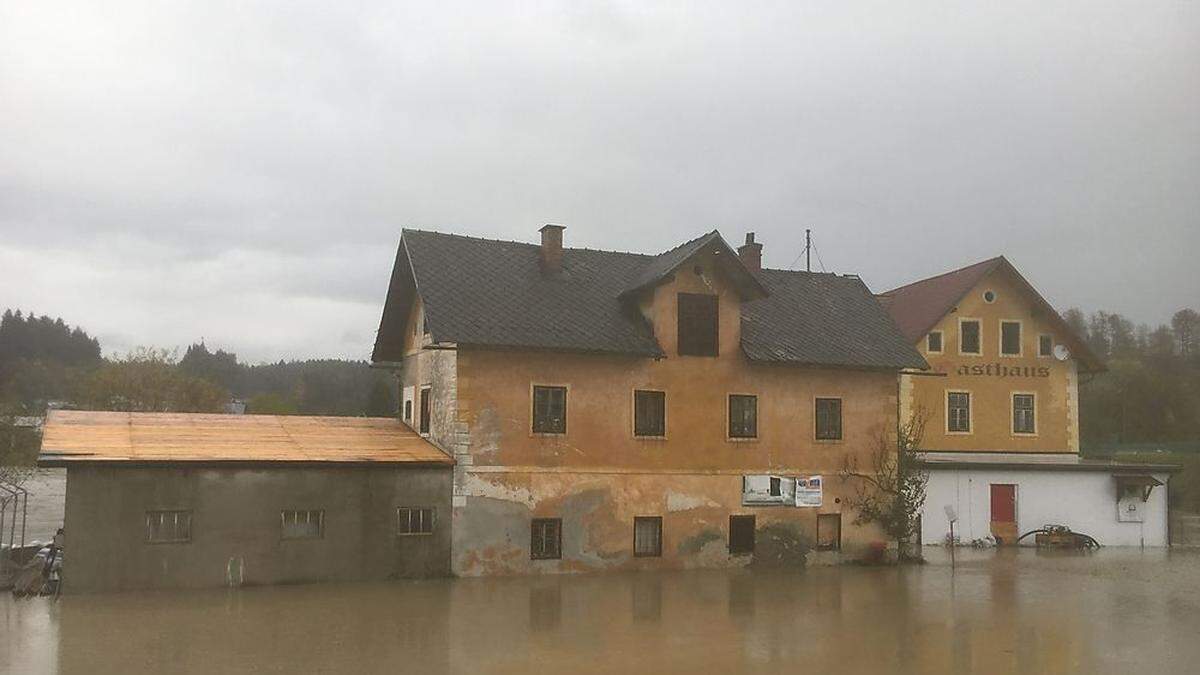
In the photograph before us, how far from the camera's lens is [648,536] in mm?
24250

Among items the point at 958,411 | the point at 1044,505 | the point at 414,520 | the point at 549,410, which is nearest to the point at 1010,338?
the point at 958,411

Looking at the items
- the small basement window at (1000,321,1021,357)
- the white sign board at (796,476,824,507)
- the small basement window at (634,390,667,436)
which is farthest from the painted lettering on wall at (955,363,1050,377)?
the small basement window at (634,390,667,436)

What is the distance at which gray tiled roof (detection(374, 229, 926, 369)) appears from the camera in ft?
77.6

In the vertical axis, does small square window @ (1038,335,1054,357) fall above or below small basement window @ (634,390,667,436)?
above

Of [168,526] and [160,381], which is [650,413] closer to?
[168,526]

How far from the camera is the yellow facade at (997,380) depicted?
3503cm

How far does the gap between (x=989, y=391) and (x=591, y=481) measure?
58.6 feet

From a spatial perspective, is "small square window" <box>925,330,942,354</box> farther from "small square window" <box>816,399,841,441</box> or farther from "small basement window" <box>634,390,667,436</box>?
"small basement window" <box>634,390,667,436</box>

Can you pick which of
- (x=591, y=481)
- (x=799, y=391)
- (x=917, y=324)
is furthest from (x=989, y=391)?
(x=591, y=481)

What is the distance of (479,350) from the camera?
22984mm

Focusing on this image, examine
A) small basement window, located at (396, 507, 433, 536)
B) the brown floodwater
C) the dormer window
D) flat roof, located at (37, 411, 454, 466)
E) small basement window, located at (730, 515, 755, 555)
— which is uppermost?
the dormer window

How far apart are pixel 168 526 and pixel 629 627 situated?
9179mm

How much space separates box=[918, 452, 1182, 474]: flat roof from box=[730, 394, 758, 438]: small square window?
255 inches

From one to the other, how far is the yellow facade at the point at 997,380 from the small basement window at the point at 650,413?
1313 centimetres
